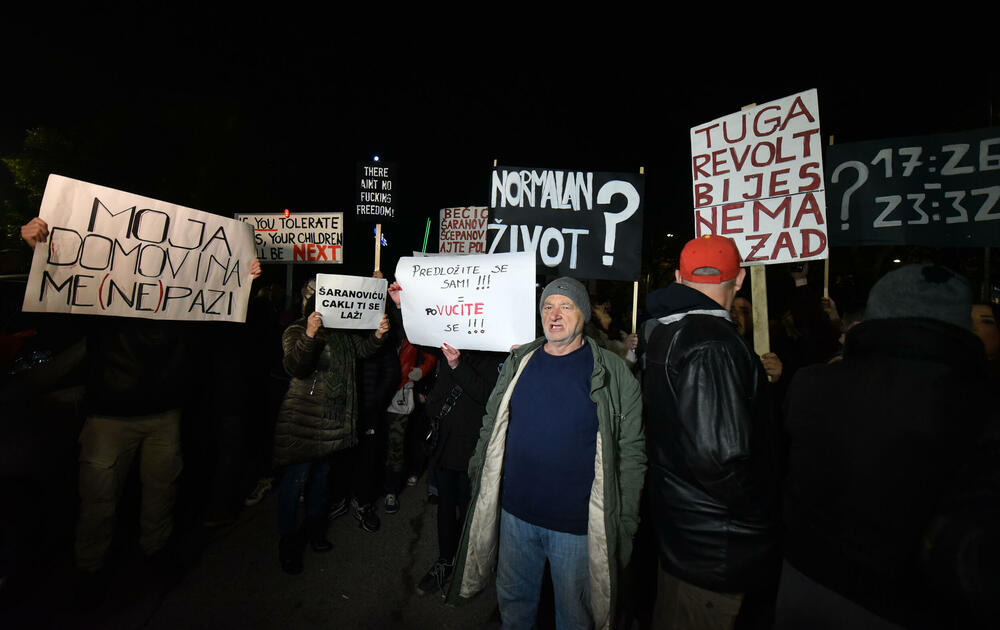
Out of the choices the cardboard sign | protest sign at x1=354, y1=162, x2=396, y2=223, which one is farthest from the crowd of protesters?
protest sign at x1=354, y1=162, x2=396, y2=223

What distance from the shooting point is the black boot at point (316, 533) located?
3648mm

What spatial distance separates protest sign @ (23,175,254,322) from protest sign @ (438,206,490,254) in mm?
5232

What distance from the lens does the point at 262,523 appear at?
13.3 ft

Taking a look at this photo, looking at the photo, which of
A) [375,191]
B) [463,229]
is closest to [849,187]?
[463,229]

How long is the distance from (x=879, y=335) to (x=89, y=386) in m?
4.24

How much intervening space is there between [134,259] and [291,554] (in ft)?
7.67

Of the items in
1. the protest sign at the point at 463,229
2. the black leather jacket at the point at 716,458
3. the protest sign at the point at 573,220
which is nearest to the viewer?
the black leather jacket at the point at 716,458

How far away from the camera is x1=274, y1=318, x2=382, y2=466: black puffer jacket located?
3395mm

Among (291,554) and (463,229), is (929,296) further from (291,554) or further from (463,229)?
(463,229)

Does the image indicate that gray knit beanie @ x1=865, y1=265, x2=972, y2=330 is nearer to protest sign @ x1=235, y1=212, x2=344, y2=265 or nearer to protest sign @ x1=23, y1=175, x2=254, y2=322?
protest sign @ x1=23, y1=175, x2=254, y2=322

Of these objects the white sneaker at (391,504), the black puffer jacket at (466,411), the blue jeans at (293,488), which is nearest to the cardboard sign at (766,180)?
the black puffer jacket at (466,411)

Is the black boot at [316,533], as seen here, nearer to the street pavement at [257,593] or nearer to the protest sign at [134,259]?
the street pavement at [257,593]

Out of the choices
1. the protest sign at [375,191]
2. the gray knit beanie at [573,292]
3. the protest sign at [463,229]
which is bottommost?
the gray knit beanie at [573,292]

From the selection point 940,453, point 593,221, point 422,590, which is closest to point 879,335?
point 940,453
